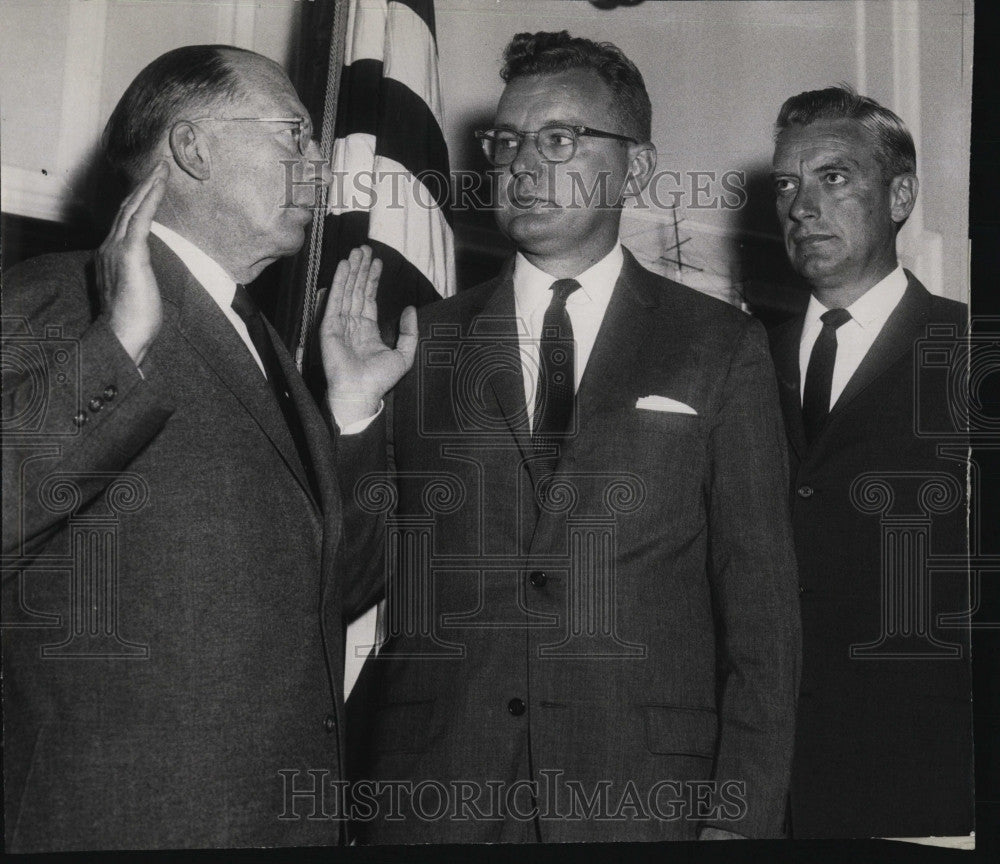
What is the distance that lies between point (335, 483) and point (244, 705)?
42 cm

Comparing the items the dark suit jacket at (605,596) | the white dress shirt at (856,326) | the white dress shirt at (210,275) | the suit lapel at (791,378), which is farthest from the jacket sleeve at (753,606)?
the white dress shirt at (210,275)

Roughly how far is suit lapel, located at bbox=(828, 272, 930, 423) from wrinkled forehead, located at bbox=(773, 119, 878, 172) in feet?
0.94

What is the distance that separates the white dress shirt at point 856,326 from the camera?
242cm

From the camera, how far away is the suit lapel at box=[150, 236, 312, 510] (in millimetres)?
1910

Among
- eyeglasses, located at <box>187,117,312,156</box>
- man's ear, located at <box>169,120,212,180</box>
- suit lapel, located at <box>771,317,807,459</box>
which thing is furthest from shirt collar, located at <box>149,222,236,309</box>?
suit lapel, located at <box>771,317,807,459</box>

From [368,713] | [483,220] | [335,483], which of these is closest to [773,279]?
[483,220]

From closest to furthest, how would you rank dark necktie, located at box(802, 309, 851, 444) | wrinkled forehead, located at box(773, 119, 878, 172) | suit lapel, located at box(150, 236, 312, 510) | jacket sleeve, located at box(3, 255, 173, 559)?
jacket sleeve, located at box(3, 255, 173, 559) < suit lapel, located at box(150, 236, 312, 510) < dark necktie, located at box(802, 309, 851, 444) < wrinkled forehead, located at box(773, 119, 878, 172)

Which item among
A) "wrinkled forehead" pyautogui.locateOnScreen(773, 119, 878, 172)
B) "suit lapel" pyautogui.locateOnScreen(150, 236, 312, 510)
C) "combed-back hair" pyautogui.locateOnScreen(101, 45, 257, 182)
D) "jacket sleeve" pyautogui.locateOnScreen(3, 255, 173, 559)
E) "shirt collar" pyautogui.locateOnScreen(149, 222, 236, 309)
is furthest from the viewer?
"wrinkled forehead" pyautogui.locateOnScreen(773, 119, 878, 172)

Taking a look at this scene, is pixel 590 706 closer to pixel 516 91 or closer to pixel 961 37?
pixel 516 91

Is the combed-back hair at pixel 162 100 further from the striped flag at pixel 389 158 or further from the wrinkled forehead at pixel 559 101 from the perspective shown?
the wrinkled forehead at pixel 559 101

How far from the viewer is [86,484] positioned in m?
1.77

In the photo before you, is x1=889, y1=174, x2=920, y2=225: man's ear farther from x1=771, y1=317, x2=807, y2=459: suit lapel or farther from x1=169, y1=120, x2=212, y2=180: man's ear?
x1=169, y1=120, x2=212, y2=180: man's ear

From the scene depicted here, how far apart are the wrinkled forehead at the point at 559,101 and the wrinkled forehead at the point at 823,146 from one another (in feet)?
1.40

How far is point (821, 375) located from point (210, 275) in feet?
4.11
